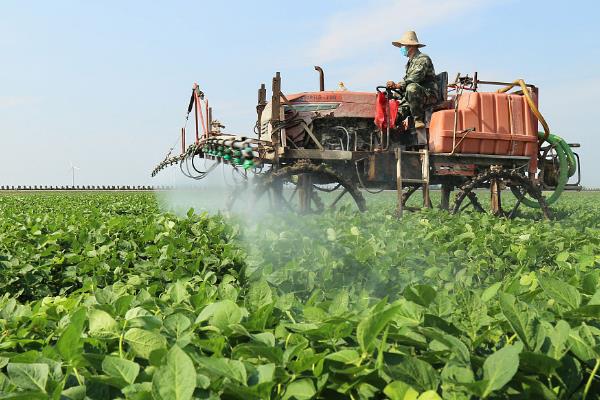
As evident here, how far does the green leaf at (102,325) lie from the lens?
1.58m

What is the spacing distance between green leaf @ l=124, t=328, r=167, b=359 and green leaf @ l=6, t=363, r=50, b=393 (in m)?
0.22

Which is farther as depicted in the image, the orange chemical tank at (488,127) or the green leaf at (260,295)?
the orange chemical tank at (488,127)

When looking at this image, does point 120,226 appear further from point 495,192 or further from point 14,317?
point 495,192

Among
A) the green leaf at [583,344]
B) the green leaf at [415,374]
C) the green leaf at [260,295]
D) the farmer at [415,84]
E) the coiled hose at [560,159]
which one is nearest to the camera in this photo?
the green leaf at [415,374]

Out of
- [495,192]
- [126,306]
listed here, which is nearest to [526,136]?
[495,192]

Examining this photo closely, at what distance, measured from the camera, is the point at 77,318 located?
1.38 meters

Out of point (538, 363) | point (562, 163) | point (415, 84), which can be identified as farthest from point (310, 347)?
point (562, 163)

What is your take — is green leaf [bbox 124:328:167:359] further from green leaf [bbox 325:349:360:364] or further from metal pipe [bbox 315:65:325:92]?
metal pipe [bbox 315:65:325:92]

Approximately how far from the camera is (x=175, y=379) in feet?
3.76

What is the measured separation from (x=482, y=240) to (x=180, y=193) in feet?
29.1

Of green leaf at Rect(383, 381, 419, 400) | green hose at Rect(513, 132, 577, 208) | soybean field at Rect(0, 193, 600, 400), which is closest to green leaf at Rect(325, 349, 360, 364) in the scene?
soybean field at Rect(0, 193, 600, 400)

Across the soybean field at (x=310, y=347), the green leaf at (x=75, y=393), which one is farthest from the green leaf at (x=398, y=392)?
the green leaf at (x=75, y=393)

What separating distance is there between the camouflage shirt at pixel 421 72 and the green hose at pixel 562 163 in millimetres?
2485

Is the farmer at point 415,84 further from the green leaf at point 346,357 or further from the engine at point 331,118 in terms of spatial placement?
the green leaf at point 346,357
